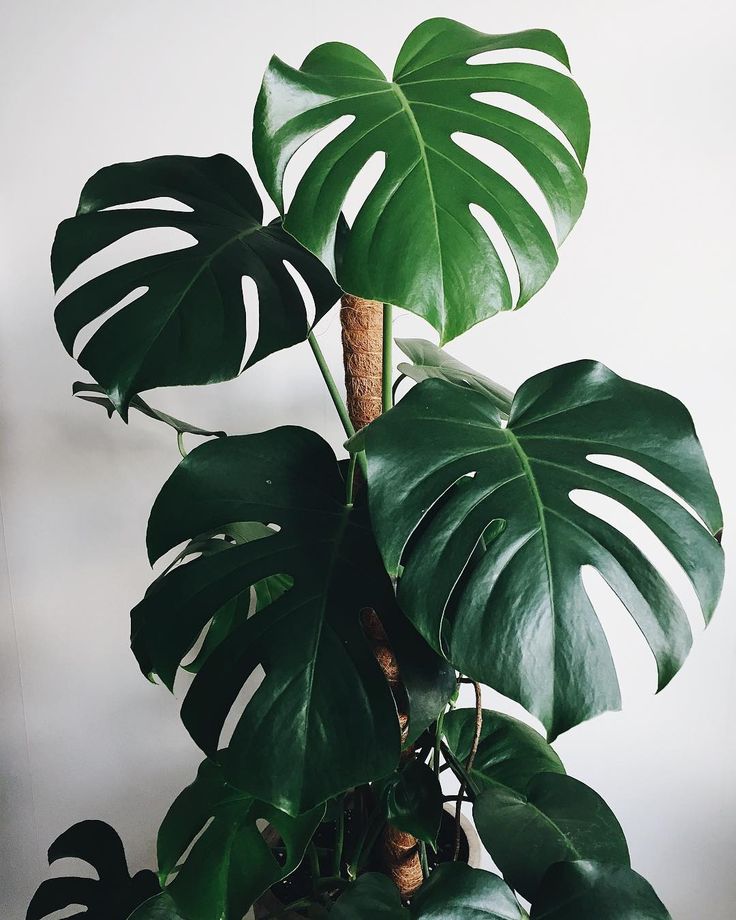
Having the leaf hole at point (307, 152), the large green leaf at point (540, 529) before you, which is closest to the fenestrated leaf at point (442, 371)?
the large green leaf at point (540, 529)

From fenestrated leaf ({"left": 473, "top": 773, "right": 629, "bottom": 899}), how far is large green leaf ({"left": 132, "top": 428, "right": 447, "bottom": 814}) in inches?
7.2

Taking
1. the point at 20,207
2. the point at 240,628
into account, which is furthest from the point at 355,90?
the point at 20,207

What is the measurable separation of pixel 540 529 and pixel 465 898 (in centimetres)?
32

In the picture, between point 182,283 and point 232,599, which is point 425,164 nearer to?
point 182,283

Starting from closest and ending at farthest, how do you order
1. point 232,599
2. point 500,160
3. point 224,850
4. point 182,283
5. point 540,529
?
point 540,529
point 182,283
point 224,850
point 232,599
point 500,160

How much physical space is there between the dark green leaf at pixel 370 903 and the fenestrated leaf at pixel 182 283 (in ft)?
1.56

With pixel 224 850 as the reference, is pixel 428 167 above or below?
above

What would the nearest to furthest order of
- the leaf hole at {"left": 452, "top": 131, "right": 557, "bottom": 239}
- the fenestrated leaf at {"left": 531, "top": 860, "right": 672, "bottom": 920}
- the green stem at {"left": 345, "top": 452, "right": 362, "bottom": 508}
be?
1. the fenestrated leaf at {"left": 531, "top": 860, "right": 672, "bottom": 920}
2. the green stem at {"left": 345, "top": 452, "right": 362, "bottom": 508}
3. the leaf hole at {"left": 452, "top": 131, "right": 557, "bottom": 239}

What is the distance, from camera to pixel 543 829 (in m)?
0.81

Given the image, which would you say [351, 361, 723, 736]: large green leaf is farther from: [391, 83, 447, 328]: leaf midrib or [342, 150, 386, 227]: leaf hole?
[342, 150, 386, 227]: leaf hole

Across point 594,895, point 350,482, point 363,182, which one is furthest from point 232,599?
point 363,182

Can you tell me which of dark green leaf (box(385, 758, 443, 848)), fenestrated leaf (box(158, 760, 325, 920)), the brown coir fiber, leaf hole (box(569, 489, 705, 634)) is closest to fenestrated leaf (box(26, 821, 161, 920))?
fenestrated leaf (box(158, 760, 325, 920))

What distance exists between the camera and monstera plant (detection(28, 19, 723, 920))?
627 mm

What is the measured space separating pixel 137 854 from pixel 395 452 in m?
1.18
